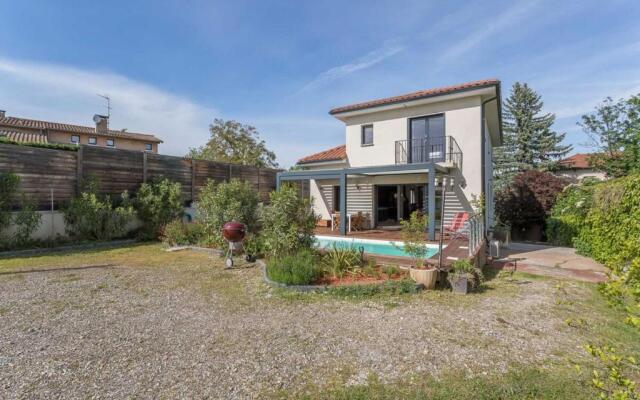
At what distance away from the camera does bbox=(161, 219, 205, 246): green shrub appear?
12914 millimetres

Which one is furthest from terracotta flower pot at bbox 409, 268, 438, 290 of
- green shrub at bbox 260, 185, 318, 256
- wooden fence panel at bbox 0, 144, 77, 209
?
wooden fence panel at bbox 0, 144, 77, 209

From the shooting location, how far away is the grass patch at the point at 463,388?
3.40 m

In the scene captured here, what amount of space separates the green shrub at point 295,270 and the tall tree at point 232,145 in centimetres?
2799

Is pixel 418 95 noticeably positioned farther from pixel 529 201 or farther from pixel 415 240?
pixel 529 201

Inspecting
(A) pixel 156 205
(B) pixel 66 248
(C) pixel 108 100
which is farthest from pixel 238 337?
(C) pixel 108 100

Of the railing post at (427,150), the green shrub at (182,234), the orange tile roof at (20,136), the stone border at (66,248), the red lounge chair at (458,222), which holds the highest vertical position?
the orange tile roof at (20,136)

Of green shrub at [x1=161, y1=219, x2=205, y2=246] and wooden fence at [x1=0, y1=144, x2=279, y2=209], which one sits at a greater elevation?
wooden fence at [x1=0, y1=144, x2=279, y2=209]

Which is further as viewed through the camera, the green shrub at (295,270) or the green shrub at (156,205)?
the green shrub at (156,205)

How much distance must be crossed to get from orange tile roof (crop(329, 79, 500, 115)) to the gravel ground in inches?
347

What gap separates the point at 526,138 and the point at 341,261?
36.3 metres

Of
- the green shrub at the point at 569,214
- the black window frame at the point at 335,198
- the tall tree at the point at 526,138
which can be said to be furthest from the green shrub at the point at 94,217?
the tall tree at the point at 526,138

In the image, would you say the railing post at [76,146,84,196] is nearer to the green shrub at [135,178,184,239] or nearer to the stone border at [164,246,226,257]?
the green shrub at [135,178,184,239]

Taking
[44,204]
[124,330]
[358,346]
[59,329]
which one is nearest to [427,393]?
[358,346]

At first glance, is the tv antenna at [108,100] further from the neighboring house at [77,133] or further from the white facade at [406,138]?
the white facade at [406,138]
